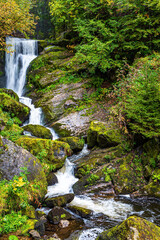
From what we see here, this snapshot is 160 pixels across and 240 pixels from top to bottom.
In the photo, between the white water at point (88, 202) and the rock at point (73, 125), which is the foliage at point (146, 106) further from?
the rock at point (73, 125)

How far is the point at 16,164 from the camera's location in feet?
16.5

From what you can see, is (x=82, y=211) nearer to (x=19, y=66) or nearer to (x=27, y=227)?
(x=27, y=227)

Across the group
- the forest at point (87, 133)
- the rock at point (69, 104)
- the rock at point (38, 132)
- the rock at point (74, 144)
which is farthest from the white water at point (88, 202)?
the rock at point (69, 104)

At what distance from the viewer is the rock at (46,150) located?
23.4 feet

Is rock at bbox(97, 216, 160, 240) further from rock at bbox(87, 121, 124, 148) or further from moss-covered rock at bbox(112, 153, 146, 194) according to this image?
rock at bbox(87, 121, 124, 148)

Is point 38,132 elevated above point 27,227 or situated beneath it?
situated beneath

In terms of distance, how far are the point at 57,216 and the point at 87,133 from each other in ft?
19.1

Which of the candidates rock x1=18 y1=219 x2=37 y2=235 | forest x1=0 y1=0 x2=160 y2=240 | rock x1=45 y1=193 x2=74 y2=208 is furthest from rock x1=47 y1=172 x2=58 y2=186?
rock x1=18 y1=219 x2=37 y2=235

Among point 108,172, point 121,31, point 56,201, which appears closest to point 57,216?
point 56,201

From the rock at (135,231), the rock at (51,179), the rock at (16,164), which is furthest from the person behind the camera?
the rock at (51,179)

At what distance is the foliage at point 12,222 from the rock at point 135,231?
177 cm

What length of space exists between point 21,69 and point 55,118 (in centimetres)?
787

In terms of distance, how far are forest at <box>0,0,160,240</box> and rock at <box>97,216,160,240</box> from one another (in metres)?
0.02

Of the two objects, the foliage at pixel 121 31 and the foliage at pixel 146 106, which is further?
the foliage at pixel 121 31
